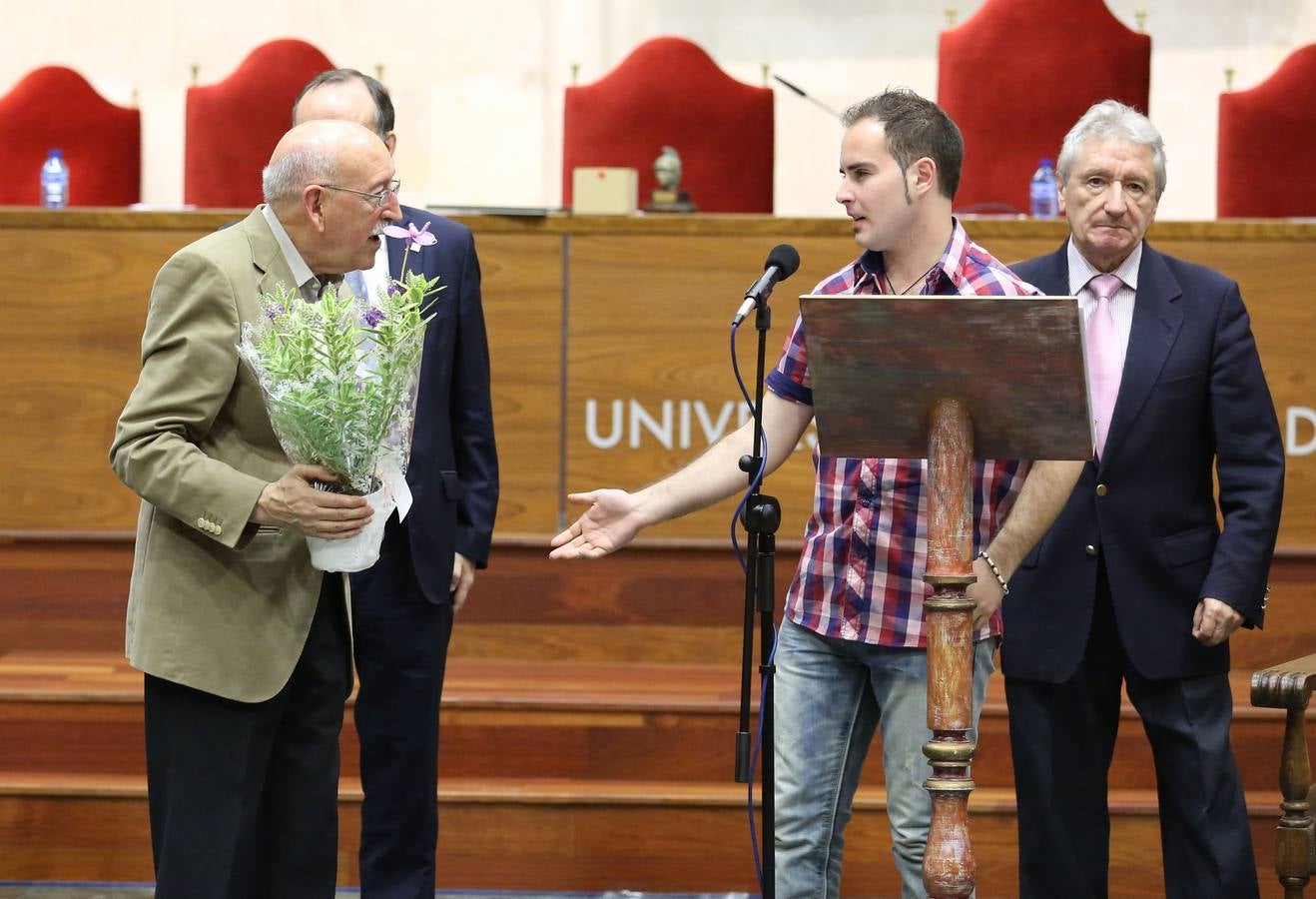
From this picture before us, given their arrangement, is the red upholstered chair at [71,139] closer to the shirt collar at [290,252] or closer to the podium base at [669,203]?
the podium base at [669,203]

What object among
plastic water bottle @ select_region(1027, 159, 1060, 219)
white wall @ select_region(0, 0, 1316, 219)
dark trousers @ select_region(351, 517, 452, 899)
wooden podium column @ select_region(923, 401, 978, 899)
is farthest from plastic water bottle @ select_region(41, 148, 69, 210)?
wooden podium column @ select_region(923, 401, 978, 899)

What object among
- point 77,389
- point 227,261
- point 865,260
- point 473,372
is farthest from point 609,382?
point 227,261

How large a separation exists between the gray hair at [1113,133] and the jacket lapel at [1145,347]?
18cm

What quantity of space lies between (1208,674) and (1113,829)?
857 millimetres

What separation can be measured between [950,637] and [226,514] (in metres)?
0.99

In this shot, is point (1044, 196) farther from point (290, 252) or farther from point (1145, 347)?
point (290, 252)

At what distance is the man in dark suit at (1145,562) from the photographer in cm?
295

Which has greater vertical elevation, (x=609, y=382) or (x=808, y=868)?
(x=609, y=382)

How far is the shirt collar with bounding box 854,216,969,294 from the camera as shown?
8.50ft

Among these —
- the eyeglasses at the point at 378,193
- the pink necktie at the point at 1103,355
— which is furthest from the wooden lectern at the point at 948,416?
the pink necktie at the point at 1103,355

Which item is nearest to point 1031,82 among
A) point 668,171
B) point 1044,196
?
point 1044,196

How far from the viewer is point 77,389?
4.25m

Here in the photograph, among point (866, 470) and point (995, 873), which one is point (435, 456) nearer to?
point (866, 470)

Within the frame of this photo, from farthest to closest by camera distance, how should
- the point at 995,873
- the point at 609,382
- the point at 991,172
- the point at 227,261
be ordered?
the point at 991,172 → the point at 609,382 → the point at 995,873 → the point at 227,261
